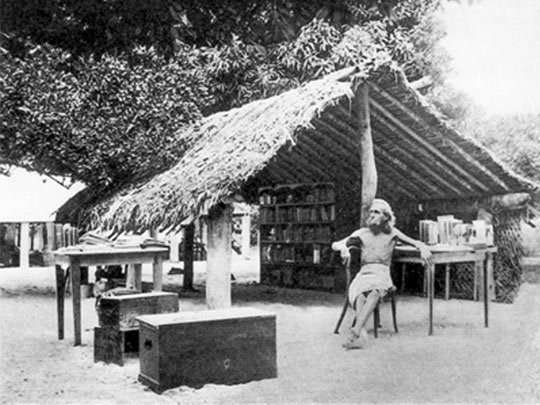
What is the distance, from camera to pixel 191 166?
27.8 feet

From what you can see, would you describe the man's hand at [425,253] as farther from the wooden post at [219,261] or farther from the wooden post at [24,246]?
the wooden post at [24,246]

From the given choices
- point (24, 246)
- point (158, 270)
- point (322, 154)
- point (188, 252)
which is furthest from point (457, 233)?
point (24, 246)

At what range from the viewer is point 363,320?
6059 millimetres

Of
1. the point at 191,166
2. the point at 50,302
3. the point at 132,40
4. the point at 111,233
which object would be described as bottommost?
the point at 50,302

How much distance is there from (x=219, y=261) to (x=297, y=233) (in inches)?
166

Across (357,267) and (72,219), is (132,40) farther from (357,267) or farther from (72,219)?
(72,219)

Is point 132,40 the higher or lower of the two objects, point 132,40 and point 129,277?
the higher

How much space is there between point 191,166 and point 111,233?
5.52 ft

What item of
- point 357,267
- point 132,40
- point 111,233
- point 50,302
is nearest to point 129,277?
point 111,233

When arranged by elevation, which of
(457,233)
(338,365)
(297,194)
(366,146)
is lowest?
(338,365)

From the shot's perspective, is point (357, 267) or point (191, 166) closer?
point (191, 166)

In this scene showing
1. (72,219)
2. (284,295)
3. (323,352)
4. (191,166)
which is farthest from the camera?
(72,219)

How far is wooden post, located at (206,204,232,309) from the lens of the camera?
7730 millimetres

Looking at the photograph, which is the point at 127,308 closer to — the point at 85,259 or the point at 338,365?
the point at 85,259
